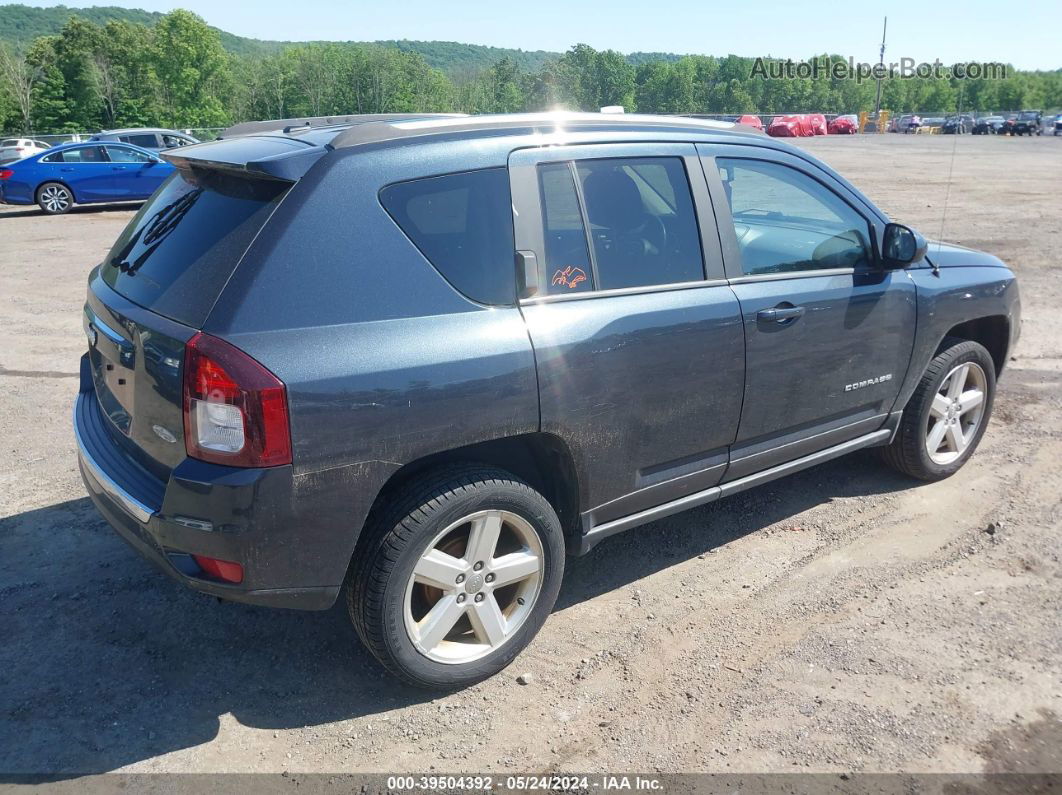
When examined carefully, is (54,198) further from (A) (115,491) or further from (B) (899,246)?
(B) (899,246)

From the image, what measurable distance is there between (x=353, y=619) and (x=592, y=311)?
4.62ft

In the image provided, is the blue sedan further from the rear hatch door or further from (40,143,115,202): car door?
the rear hatch door

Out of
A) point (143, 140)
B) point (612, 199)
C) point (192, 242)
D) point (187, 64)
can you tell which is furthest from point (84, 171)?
point (187, 64)

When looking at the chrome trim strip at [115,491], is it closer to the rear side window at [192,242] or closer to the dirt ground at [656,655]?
the rear side window at [192,242]

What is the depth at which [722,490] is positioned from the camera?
3998 mm

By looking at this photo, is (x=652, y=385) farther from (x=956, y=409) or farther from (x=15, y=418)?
(x=15, y=418)

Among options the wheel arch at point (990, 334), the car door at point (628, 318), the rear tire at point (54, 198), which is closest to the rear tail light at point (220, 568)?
the car door at point (628, 318)

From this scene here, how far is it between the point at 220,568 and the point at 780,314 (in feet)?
8.10

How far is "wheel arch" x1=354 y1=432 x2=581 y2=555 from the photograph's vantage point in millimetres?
3076

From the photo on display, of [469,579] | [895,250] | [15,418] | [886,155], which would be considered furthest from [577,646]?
[886,155]

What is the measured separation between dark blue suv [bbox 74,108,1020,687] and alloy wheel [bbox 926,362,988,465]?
40.4 inches

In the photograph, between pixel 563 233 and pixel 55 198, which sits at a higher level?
pixel 563 233

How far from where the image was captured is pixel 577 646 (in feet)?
11.7

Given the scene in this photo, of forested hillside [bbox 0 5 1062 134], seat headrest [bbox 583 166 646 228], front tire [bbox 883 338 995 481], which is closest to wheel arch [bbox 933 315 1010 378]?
front tire [bbox 883 338 995 481]
